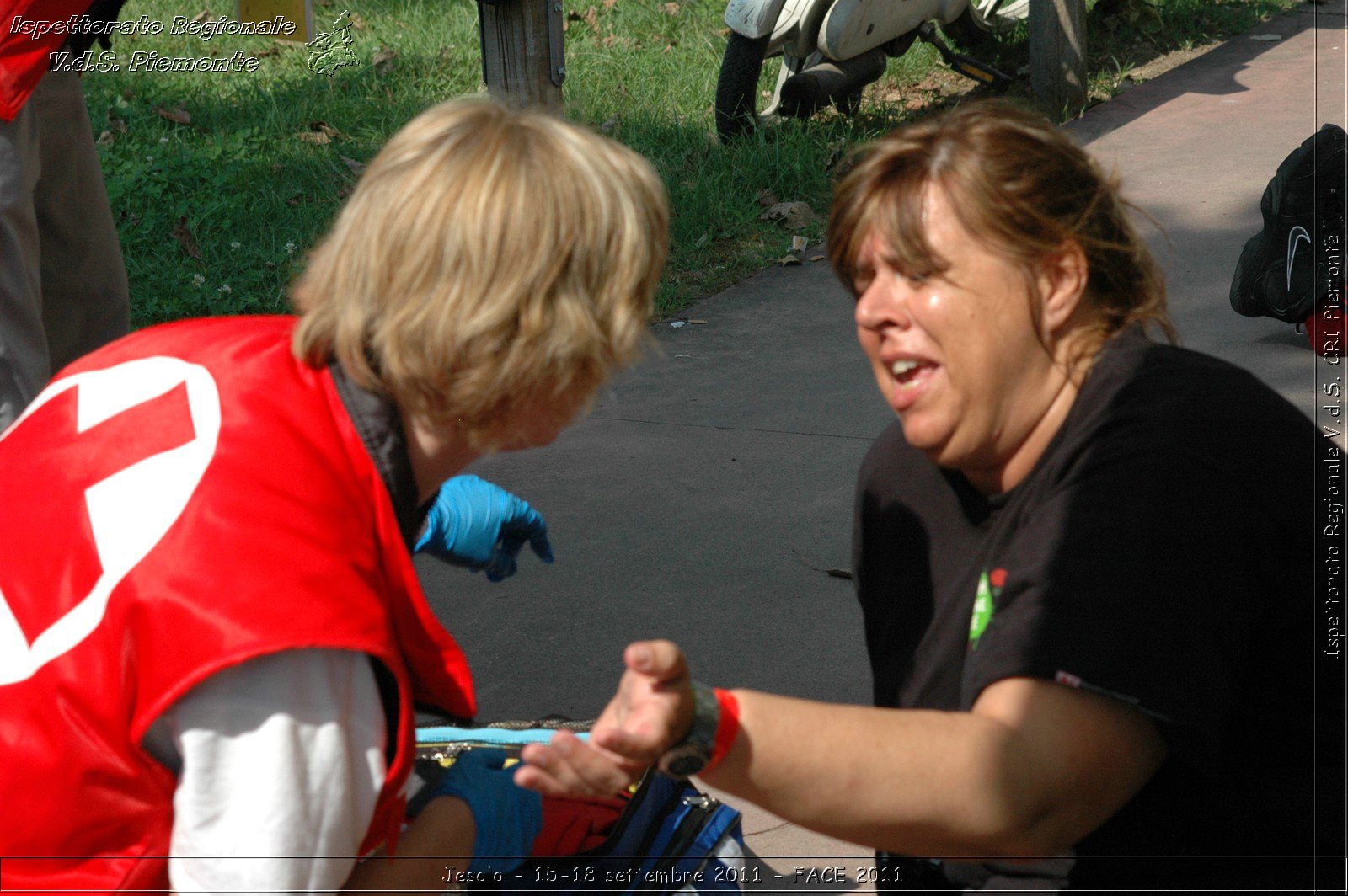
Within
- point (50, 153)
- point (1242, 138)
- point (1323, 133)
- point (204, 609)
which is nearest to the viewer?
point (204, 609)

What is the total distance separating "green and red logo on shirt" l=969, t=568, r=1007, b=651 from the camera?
161cm

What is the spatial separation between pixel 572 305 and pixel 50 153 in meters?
2.07

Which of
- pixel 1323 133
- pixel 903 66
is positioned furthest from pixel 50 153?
pixel 903 66

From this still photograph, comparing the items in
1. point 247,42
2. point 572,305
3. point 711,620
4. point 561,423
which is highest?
point 572,305

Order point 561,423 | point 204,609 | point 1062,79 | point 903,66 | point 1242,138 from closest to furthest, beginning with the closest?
point 204,609, point 561,423, point 1242,138, point 1062,79, point 903,66

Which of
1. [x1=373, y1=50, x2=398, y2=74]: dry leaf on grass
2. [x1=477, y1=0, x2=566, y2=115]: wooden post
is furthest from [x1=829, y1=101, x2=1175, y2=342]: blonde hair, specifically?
[x1=373, y1=50, x2=398, y2=74]: dry leaf on grass

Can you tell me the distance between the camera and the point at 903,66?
25.2 ft

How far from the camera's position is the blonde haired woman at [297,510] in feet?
4.46

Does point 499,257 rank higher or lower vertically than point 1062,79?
higher

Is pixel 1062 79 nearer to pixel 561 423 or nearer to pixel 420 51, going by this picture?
pixel 420 51

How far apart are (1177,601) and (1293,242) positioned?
3.21m

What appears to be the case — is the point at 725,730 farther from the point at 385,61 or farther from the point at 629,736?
the point at 385,61

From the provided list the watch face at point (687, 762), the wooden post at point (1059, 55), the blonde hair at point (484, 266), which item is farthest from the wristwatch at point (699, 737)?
the wooden post at point (1059, 55)

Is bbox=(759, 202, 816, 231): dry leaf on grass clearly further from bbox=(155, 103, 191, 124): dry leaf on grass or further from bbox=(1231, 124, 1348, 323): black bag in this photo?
bbox=(155, 103, 191, 124): dry leaf on grass
